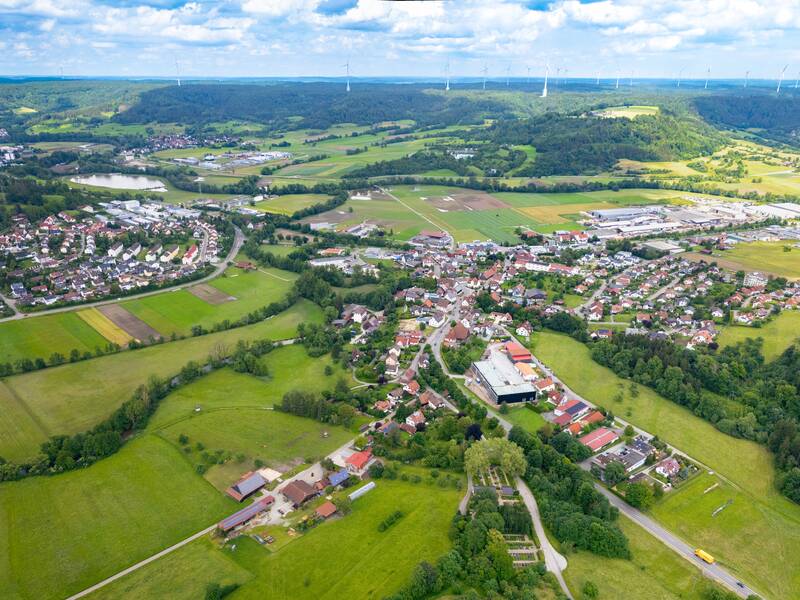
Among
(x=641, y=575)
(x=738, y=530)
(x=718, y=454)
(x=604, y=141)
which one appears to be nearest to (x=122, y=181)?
(x=604, y=141)

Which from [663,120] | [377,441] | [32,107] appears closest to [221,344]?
[377,441]

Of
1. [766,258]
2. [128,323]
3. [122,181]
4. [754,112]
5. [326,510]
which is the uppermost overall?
[754,112]

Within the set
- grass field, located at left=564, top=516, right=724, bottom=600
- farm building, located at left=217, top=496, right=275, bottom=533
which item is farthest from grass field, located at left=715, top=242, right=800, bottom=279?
farm building, located at left=217, top=496, right=275, bottom=533

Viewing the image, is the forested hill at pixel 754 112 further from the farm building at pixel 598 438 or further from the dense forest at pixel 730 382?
the farm building at pixel 598 438

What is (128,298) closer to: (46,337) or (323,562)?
(46,337)

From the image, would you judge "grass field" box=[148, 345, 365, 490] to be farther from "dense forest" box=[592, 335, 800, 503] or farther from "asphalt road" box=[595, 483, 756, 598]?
"dense forest" box=[592, 335, 800, 503]
